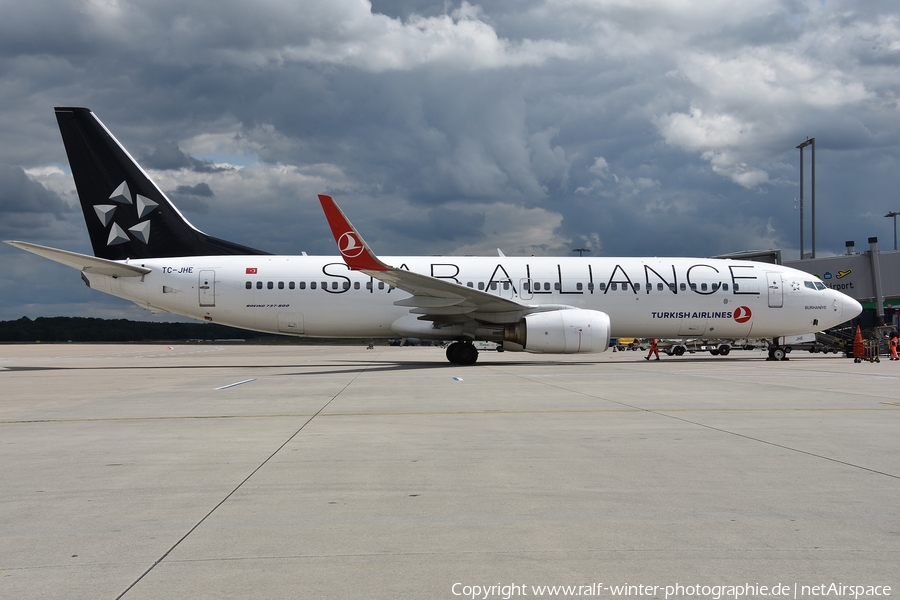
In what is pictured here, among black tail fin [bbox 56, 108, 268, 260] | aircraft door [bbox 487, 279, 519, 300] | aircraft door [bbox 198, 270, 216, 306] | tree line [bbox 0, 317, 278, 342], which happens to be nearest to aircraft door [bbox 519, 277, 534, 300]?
aircraft door [bbox 487, 279, 519, 300]

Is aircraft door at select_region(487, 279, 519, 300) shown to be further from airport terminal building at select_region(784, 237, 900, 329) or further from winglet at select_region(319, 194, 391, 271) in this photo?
airport terminal building at select_region(784, 237, 900, 329)

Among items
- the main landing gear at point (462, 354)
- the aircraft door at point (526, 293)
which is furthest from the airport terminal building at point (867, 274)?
the main landing gear at point (462, 354)

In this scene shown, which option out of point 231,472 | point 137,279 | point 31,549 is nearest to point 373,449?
point 231,472

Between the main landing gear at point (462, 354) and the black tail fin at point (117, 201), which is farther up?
the black tail fin at point (117, 201)

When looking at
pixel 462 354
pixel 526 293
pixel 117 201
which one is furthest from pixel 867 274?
pixel 117 201

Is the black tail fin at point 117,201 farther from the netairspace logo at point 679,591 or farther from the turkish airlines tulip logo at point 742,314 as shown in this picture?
the netairspace logo at point 679,591

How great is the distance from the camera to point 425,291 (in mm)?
21109

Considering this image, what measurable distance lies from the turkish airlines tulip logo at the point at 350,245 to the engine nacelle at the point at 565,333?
5.34 meters

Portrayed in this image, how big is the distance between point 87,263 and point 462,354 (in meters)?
11.7

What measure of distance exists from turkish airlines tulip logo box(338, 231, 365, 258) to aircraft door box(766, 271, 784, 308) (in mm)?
14245

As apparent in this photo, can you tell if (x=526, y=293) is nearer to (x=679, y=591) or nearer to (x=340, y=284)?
(x=340, y=284)

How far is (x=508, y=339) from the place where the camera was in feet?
71.0

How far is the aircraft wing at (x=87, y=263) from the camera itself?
65.7ft

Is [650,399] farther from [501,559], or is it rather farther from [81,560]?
[81,560]
